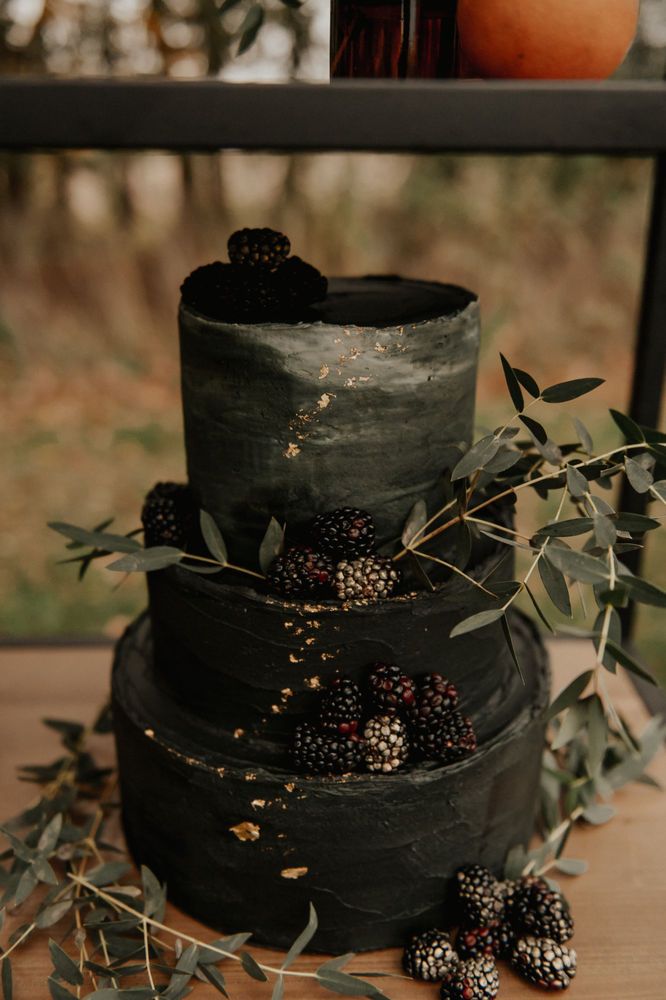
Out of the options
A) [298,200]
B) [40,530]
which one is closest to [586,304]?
[298,200]

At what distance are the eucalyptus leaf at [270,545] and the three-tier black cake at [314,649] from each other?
0.03m

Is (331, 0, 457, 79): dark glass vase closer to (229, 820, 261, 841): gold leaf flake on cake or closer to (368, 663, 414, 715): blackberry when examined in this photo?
(368, 663, 414, 715): blackberry

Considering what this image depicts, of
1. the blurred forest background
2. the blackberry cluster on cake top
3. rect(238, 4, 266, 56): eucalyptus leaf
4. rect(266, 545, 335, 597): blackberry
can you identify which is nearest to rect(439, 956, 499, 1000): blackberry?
rect(266, 545, 335, 597): blackberry

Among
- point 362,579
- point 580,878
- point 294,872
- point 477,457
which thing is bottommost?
point 580,878

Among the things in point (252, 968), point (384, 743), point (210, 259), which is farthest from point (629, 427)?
point (210, 259)

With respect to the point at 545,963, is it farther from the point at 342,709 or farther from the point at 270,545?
the point at 270,545

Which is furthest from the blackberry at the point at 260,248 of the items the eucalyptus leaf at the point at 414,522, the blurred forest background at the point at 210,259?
the blurred forest background at the point at 210,259

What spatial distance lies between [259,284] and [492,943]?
25.9 inches

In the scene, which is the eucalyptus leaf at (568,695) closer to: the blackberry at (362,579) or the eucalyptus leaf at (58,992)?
the blackberry at (362,579)

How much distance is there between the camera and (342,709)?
2.53 ft

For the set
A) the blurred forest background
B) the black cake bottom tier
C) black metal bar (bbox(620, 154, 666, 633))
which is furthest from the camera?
the blurred forest background

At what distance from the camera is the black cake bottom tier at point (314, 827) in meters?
0.80

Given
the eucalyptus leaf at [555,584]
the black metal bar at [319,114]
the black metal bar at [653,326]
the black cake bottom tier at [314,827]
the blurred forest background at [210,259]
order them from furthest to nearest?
the blurred forest background at [210,259]
the black metal bar at [653,326]
the black cake bottom tier at [314,827]
the eucalyptus leaf at [555,584]
the black metal bar at [319,114]

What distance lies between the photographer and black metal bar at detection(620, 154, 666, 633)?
112cm
